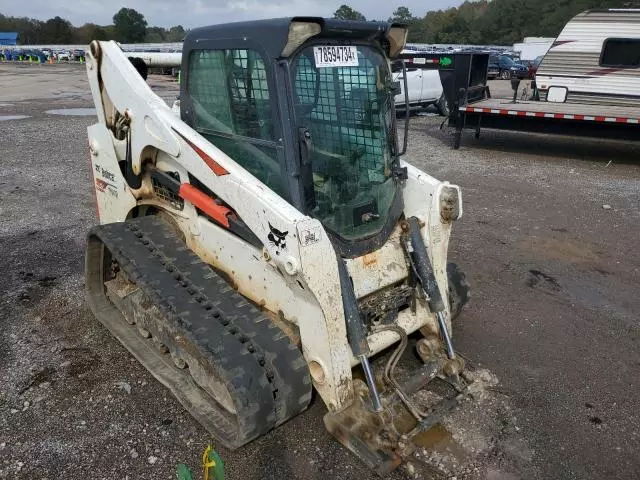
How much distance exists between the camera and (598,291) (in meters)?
5.14

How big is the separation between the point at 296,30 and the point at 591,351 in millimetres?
3250

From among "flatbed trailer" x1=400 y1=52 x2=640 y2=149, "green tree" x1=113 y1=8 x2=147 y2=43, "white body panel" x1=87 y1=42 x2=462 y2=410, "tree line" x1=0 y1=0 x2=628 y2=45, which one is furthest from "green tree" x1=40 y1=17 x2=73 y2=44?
"white body panel" x1=87 y1=42 x2=462 y2=410

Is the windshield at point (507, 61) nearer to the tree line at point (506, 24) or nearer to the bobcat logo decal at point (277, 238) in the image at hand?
the bobcat logo decal at point (277, 238)

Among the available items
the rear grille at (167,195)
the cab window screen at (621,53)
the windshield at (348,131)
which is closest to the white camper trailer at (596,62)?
the cab window screen at (621,53)

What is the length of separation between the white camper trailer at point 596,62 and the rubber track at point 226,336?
1258cm

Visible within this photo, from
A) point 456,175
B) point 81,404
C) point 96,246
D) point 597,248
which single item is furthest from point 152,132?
point 456,175

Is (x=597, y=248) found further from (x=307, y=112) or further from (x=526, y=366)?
(x=307, y=112)

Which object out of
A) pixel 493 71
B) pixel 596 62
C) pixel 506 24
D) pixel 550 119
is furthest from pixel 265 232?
pixel 506 24

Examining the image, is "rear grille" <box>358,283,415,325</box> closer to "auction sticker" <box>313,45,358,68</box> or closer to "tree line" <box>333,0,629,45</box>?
"auction sticker" <box>313,45,358,68</box>

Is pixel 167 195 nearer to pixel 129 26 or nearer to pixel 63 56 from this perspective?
pixel 63 56

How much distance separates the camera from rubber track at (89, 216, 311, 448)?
9.01ft

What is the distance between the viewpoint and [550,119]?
1073 cm

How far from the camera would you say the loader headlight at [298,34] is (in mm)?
2742

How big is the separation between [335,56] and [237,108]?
0.66 metres
